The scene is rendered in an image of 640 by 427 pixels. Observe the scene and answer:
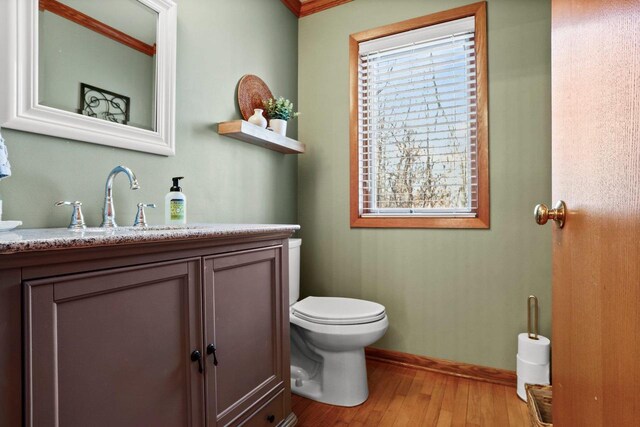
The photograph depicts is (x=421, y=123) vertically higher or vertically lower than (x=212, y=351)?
higher

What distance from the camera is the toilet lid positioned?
1.69 m

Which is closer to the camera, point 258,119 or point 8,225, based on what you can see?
point 8,225

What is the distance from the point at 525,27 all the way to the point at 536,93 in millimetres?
377

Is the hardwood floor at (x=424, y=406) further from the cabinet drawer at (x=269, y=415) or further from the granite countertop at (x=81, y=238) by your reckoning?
the granite countertop at (x=81, y=238)

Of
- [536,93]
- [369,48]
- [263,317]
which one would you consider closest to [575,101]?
[263,317]

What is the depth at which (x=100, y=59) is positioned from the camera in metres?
1.29

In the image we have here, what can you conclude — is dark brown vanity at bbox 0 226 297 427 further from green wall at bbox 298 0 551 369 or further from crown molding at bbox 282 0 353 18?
crown molding at bbox 282 0 353 18

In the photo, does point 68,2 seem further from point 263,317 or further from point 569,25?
point 569,25

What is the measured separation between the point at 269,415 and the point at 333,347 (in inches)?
18.6

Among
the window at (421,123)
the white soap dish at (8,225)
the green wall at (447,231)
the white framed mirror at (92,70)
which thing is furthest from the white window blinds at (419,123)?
the white soap dish at (8,225)

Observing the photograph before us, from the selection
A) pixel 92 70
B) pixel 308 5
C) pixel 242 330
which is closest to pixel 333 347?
pixel 242 330

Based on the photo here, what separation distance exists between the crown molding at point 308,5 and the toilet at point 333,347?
2.04 m

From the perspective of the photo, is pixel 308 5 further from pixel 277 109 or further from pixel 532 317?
pixel 532 317

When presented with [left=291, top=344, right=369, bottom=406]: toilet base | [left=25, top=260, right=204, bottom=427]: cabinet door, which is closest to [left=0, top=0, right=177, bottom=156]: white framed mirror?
[left=25, top=260, right=204, bottom=427]: cabinet door
